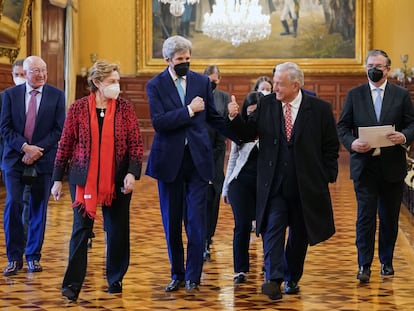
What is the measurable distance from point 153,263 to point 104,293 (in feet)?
4.88

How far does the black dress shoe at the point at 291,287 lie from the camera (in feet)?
23.0

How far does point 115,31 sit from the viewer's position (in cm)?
2297

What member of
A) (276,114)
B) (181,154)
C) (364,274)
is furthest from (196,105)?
(364,274)

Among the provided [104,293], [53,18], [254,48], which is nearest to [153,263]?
[104,293]

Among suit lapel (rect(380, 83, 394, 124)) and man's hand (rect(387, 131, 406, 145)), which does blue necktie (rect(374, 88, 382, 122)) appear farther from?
man's hand (rect(387, 131, 406, 145))

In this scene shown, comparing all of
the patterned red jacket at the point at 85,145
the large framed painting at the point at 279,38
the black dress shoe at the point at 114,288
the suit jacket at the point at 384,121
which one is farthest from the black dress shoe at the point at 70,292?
the large framed painting at the point at 279,38

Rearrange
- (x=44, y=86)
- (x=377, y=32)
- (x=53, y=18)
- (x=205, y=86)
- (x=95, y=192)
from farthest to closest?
(x=377, y=32) < (x=53, y=18) < (x=44, y=86) < (x=205, y=86) < (x=95, y=192)

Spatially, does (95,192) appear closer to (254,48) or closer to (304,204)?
(304,204)

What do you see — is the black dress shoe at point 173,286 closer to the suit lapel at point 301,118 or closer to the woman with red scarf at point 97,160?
the woman with red scarf at point 97,160

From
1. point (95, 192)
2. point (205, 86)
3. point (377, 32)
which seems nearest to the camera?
point (95, 192)

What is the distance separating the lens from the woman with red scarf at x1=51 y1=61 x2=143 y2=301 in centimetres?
671

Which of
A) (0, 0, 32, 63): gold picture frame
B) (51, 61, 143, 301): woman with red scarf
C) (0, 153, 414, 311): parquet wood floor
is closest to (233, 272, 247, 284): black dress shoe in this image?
(0, 153, 414, 311): parquet wood floor

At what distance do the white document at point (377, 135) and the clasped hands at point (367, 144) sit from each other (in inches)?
1.0

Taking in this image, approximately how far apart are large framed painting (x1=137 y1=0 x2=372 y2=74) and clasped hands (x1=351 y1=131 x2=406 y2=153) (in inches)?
597
